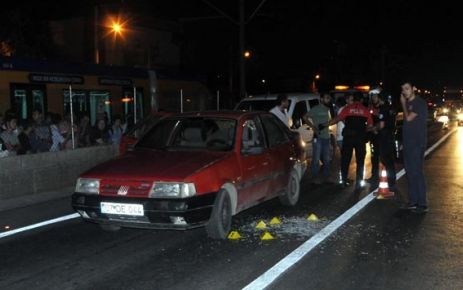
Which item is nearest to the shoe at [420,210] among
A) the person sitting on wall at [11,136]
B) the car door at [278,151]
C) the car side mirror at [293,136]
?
the car door at [278,151]

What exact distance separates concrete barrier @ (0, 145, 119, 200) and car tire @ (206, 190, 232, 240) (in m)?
4.65

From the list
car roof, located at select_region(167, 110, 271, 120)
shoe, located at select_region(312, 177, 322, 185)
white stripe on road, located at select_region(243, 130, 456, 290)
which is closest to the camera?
white stripe on road, located at select_region(243, 130, 456, 290)

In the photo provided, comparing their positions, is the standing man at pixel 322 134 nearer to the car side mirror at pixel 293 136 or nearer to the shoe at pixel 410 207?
the car side mirror at pixel 293 136

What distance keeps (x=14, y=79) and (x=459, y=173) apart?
11.4 m

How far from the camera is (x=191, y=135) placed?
24.8 feet

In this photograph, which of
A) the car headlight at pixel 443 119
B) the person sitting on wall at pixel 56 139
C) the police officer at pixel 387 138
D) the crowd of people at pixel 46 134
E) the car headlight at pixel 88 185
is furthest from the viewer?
the car headlight at pixel 443 119

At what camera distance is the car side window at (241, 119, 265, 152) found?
7234mm

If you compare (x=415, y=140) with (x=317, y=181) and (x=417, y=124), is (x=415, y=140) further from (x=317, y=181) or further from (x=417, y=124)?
(x=317, y=181)

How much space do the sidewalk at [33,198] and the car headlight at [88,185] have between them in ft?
9.83

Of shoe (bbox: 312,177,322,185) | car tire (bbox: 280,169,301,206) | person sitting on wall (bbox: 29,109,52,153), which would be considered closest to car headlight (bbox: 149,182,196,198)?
car tire (bbox: 280,169,301,206)

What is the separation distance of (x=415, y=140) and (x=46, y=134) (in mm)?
7770

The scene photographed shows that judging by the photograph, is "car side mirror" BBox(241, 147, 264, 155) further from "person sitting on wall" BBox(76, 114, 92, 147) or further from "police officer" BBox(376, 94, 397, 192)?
"person sitting on wall" BBox(76, 114, 92, 147)

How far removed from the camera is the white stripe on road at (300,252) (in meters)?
5.17

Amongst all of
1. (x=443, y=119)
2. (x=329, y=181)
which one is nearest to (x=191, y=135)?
(x=329, y=181)
